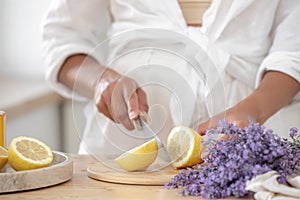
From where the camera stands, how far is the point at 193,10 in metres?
1.81

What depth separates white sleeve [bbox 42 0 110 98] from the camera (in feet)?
6.06

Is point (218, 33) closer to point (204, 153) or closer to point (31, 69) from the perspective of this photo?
point (204, 153)

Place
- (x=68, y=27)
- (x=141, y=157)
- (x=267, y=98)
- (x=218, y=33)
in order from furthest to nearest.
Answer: (x=68, y=27) < (x=218, y=33) < (x=267, y=98) < (x=141, y=157)

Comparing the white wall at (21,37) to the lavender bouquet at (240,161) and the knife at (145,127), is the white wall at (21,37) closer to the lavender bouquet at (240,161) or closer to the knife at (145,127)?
the knife at (145,127)

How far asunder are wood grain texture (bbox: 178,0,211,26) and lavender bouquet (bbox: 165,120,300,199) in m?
0.72

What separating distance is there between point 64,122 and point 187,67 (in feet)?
5.20

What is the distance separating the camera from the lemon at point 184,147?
1.27 meters

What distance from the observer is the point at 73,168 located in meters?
1.36

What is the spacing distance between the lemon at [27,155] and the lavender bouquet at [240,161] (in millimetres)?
259

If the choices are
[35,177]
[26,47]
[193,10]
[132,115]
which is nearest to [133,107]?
[132,115]

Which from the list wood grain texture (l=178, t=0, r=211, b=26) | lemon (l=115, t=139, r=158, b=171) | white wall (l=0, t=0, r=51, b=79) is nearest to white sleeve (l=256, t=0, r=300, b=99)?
wood grain texture (l=178, t=0, r=211, b=26)

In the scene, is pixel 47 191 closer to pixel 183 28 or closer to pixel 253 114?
pixel 253 114

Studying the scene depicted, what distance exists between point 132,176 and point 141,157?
49 mm

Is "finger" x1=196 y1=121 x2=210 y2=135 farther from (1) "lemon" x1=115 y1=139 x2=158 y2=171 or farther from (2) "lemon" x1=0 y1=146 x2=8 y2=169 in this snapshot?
(2) "lemon" x1=0 y1=146 x2=8 y2=169
